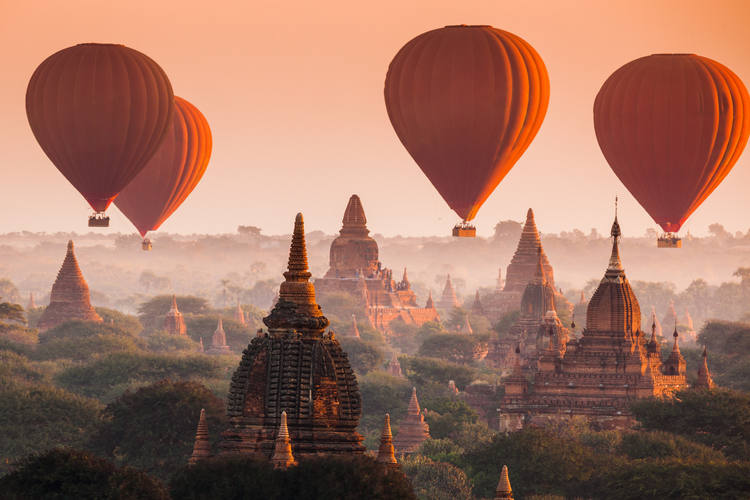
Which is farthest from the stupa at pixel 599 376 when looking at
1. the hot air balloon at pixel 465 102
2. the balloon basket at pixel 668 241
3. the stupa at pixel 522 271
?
the stupa at pixel 522 271

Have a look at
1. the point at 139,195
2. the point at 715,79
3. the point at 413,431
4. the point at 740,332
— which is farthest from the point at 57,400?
the point at 740,332

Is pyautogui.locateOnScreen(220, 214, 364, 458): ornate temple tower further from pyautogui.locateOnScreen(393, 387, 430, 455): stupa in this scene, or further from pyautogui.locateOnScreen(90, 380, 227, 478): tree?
pyautogui.locateOnScreen(393, 387, 430, 455): stupa

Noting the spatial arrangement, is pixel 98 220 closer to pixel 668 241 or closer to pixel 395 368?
pixel 668 241

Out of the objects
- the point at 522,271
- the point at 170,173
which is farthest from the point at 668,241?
the point at 522,271

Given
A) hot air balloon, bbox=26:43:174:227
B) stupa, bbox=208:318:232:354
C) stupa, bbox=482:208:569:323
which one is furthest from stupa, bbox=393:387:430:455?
stupa, bbox=208:318:232:354

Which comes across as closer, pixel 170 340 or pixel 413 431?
pixel 413 431

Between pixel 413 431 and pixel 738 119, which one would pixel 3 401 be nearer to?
pixel 413 431

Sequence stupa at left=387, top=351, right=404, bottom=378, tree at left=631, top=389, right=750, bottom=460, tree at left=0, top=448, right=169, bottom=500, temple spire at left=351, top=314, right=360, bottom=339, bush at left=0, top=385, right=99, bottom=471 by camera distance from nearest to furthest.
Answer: tree at left=0, top=448, right=169, bottom=500 → tree at left=631, top=389, right=750, bottom=460 → bush at left=0, top=385, right=99, bottom=471 → stupa at left=387, top=351, right=404, bottom=378 → temple spire at left=351, top=314, right=360, bottom=339
